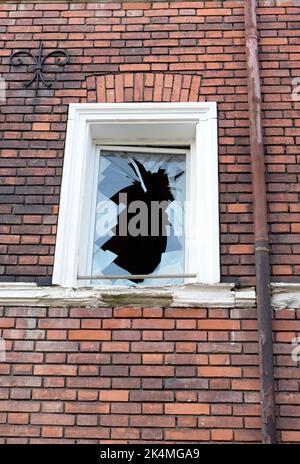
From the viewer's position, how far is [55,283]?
4.46 m

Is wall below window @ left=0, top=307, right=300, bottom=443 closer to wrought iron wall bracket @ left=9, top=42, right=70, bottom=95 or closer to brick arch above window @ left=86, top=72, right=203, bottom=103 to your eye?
brick arch above window @ left=86, top=72, right=203, bottom=103

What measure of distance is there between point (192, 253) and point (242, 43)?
1.85 m

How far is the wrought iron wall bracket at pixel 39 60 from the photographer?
5.27m

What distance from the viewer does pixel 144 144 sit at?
210 inches

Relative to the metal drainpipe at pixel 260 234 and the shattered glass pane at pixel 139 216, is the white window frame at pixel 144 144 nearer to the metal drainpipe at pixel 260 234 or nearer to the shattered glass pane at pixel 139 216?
the shattered glass pane at pixel 139 216

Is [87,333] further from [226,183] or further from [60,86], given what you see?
[60,86]

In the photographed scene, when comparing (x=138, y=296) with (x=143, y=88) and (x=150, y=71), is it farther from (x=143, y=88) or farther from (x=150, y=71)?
(x=150, y=71)

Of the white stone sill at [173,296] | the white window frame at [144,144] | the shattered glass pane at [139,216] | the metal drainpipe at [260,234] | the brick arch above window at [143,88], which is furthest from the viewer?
the brick arch above window at [143,88]

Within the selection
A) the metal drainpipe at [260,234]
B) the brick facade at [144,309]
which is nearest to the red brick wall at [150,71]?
the brick facade at [144,309]

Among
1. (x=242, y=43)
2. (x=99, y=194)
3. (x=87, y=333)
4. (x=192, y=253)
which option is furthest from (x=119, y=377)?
(x=242, y=43)

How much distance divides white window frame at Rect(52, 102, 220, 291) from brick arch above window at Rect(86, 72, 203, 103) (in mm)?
77

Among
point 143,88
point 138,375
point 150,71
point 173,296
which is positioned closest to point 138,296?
point 173,296

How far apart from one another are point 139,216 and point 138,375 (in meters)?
1.37

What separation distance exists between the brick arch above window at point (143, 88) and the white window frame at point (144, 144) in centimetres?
8
